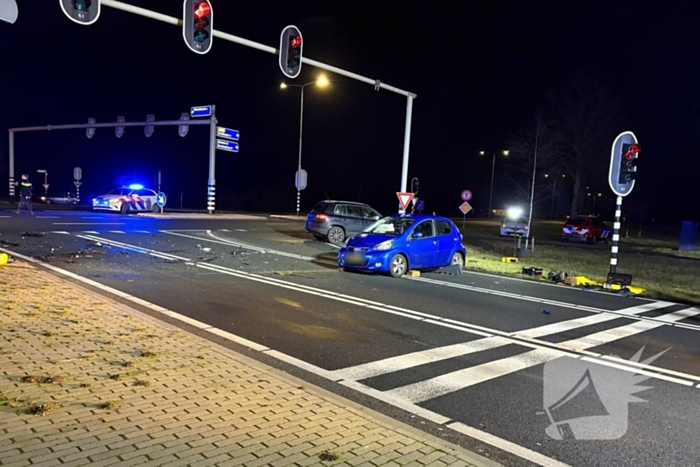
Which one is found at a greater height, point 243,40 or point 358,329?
point 243,40

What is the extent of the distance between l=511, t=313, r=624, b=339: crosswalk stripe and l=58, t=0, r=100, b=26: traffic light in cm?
940

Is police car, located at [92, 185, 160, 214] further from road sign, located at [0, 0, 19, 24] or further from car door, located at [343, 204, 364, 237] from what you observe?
road sign, located at [0, 0, 19, 24]

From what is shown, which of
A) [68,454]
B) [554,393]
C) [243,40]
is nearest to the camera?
[68,454]

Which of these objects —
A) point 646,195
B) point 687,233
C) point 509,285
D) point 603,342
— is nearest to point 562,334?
point 603,342

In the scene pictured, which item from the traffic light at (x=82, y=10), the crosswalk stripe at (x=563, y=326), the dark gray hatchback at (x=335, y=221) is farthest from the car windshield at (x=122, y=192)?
the crosswalk stripe at (x=563, y=326)

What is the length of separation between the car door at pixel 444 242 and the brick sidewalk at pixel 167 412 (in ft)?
29.1

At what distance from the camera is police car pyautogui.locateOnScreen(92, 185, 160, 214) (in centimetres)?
3153

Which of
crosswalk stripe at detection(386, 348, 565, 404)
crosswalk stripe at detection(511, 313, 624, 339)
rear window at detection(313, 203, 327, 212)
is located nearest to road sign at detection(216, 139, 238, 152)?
rear window at detection(313, 203, 327, 212)

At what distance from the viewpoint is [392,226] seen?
14.2 meters

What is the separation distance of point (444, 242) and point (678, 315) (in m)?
5.86

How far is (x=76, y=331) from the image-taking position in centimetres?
645

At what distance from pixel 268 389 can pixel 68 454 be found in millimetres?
1837

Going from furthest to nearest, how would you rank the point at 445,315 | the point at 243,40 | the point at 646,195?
1. the point at 646,195
2. the point at 243,40
3. the point at 445,315

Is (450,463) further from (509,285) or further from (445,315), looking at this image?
(509,285)
